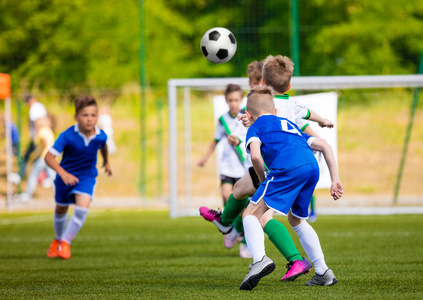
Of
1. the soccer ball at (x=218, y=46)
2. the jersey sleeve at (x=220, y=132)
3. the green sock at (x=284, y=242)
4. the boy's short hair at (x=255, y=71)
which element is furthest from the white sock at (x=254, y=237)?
the jersey sleeve at (x=220, y=132)

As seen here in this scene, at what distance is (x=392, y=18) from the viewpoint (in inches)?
604

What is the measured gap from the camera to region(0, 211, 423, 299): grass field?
431 centimetres

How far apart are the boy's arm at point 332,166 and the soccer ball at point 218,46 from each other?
166cm

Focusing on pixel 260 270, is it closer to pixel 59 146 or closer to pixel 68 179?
pixel 68 179

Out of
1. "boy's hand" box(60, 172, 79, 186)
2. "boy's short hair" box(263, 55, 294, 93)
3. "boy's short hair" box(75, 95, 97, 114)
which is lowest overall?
"boy's hand" box(60, 172, 79, 186)

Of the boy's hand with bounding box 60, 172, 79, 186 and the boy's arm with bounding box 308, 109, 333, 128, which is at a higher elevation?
the boy's arm with bounding box 308, 109, 333, 128

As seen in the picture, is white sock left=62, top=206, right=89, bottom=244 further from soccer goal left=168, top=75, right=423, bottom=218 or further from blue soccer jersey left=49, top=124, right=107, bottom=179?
soccer goal left=168, top=75, right=423, bottom=218

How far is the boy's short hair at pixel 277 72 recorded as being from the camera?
4789 mm

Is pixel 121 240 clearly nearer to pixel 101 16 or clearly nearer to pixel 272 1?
pixel 272 1

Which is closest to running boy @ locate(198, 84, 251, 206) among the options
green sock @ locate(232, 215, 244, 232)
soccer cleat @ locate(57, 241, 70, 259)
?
green sock @ locate(232, 215, 244, 232)

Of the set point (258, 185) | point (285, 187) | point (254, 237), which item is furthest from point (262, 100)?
point (254, 237)

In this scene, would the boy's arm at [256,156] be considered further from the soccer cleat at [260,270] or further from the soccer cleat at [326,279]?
the soccer cleat at [326,279]

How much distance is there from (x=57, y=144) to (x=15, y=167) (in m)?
10.6

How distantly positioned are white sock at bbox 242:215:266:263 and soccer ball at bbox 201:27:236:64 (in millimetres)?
1985
